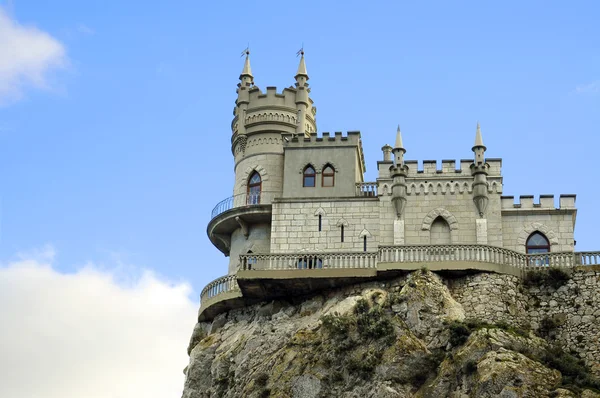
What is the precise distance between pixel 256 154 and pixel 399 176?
7.14m

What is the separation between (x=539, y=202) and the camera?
52.0 metres

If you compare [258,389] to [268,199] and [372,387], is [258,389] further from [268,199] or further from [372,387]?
[268,199]

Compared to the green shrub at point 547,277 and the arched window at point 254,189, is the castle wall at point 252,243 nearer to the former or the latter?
the arched window at point 254,189

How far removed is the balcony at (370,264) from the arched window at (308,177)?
14.4ft

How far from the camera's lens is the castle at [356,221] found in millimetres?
49500

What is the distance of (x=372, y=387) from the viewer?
1766 inches

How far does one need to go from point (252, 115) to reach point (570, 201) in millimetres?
15270

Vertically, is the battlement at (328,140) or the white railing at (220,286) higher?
the battlement at (328,140)

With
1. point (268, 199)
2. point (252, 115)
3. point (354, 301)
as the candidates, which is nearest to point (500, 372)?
point (354, 301)

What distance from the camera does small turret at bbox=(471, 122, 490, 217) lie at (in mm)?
51625

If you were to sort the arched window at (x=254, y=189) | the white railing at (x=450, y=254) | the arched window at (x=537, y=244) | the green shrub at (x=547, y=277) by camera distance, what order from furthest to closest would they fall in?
the arched window at (x=254, y=189) → the arched window at (x=537, y=244) → the white railing at (x=450, y=254) → the green shrub at (x=547, y=277)

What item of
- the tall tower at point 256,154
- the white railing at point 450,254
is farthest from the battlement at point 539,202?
the tall tower at point 256,154

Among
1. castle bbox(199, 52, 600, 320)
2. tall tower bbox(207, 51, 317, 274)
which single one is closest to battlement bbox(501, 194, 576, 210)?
castle bbox(199, 52, 600, 320)

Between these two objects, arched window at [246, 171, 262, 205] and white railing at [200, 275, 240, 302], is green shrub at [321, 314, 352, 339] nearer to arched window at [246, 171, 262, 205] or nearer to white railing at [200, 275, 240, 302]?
white railing at [200, 275, 240, 302]
